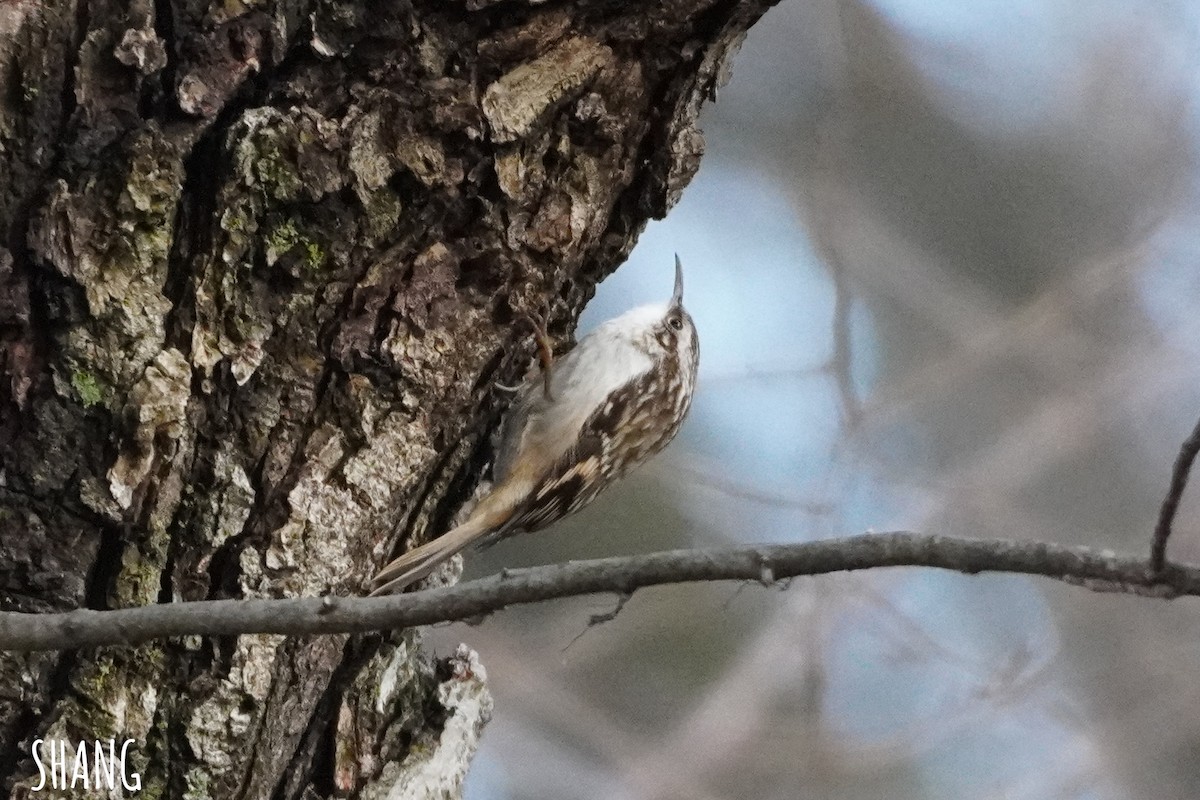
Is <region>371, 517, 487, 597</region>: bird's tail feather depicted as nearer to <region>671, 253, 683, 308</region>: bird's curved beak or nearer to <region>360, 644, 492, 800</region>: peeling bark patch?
<region>360, 644, 492, 800</region>: peeling bark patch

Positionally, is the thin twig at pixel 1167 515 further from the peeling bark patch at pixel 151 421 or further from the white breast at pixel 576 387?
the white breast at pixel 576 387

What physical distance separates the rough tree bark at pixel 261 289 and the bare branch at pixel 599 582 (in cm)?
34

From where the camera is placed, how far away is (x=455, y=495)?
129 cm

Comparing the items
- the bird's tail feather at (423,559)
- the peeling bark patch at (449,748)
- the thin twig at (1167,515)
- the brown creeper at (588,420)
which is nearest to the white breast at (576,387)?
the brown creeper at (588,420)

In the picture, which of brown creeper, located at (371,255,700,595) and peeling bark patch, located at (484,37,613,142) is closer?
peeling bark patch, located at (484,37,613,142)

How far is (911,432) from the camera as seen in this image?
196 centimetres

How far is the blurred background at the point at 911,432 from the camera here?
5.78ft

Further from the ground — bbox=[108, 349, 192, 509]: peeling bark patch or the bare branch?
bbox=[108, 349, 192, 509]: peeling bark patch

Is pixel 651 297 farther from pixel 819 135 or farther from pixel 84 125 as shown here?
pixel 84 125

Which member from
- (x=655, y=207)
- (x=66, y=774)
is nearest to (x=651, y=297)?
(x=655, y=207)

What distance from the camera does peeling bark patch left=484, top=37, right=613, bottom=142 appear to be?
1.09m

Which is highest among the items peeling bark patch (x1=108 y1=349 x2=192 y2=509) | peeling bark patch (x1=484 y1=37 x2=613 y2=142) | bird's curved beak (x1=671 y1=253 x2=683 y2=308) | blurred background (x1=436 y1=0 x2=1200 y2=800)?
peeling bark patch (x1=484 y1=37 x2=613 y2=142)

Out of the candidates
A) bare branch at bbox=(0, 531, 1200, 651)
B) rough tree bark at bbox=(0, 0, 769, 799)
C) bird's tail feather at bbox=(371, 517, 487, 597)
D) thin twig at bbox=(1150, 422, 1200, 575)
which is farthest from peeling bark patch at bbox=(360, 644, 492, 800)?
thin twig at bbox=(1150, 422, 1200, 575)

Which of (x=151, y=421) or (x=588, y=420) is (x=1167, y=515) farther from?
(x=588, y=420)
